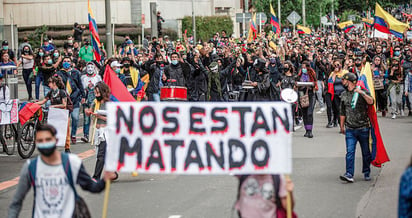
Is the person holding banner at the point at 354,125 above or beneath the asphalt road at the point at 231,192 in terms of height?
above

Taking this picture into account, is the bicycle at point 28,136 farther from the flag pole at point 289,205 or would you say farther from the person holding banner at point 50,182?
the flag pole at point 289,205

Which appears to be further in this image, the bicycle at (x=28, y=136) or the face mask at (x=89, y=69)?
the face mask at (x=89, y=69)

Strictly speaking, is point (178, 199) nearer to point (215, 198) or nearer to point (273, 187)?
point (215, 198)

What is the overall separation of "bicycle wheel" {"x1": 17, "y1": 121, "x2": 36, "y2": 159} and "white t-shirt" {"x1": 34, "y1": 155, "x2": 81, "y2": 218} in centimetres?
885

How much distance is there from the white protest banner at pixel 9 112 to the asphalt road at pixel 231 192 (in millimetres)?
749

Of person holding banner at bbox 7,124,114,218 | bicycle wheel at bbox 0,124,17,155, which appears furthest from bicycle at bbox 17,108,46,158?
person holding banner at bbox 7,124,114,218

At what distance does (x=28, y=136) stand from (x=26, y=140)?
0.10m

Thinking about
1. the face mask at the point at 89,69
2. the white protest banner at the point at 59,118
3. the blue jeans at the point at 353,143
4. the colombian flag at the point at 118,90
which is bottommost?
the blue jeans at the point at 353,143

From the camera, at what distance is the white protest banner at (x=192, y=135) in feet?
22.5

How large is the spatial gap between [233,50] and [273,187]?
21.8m

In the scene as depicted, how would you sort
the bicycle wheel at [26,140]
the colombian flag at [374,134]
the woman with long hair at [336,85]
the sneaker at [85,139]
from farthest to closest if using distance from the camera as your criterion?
the woman with long hair at [336,85] → the sneaker at [85,139] → the bicycle wheel at [26,140] → the colombian flag at [374,134]

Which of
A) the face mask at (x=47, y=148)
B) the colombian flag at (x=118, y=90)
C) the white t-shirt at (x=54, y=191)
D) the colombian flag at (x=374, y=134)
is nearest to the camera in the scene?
the face mask at (x=47, y=148)

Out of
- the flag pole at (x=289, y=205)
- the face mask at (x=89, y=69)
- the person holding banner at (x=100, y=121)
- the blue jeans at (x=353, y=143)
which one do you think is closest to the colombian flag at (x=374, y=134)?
the blue jeans at (x=353, y=143)

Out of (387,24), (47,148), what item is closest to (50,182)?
(47,148)
